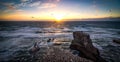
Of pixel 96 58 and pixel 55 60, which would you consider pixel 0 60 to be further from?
pixel 96 58

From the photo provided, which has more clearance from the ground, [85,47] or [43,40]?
[85,47]

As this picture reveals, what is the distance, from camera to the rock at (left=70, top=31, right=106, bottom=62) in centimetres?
1608

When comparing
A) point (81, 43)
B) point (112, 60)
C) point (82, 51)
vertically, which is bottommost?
point (112, 60)

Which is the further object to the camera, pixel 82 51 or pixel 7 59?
pixel 82 51

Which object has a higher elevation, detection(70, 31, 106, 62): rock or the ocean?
detection(70, 31, 106, 62): rock

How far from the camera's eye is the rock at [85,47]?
16084 millimetres

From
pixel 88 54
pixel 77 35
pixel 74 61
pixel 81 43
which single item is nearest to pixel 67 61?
pixel 74 61

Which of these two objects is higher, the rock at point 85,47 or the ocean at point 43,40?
the rock at point 85,47

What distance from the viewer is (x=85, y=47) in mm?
18281

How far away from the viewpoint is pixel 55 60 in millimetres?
16531

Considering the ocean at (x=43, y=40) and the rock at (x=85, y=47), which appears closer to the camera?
the rock at (x=85, y=47)

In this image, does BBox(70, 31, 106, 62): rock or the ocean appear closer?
BBox(70, 31, 106, 62): rock

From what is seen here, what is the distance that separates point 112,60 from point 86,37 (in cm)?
574

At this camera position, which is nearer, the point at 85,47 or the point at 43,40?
the point at 85,47
